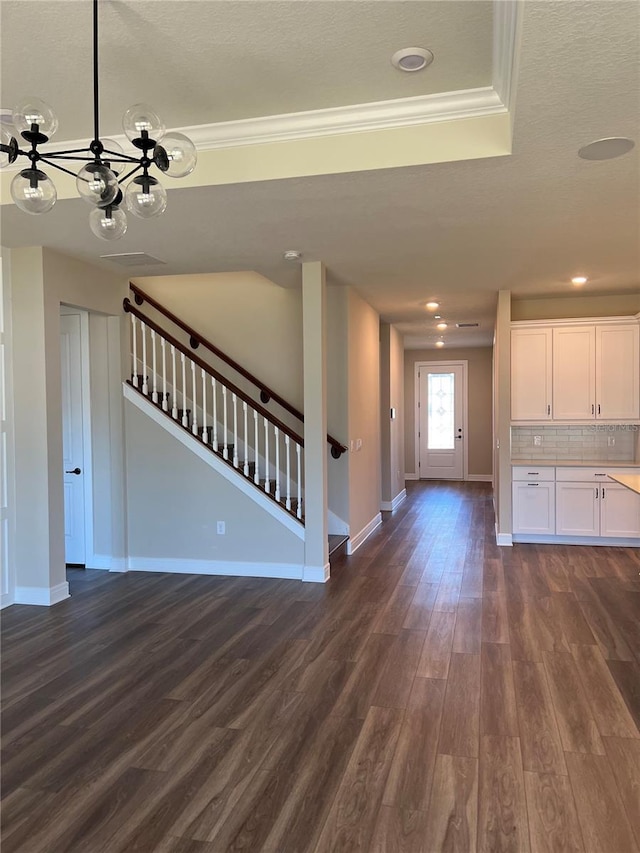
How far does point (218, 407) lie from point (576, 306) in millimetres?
4189

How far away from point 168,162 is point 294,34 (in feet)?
2.43

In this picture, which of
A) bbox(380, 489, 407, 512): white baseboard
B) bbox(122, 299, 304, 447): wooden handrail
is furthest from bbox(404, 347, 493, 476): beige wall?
bbox(122, 299, 304, 447): wooden handrail

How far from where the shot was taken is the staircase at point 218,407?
5523mm

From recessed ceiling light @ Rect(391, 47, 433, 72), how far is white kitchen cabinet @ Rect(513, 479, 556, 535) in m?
4.79

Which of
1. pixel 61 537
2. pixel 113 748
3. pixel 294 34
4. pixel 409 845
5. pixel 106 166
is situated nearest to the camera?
pixel 409 845

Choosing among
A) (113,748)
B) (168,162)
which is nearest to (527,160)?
(168,162)

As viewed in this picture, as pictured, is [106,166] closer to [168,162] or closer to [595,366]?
[168,162]

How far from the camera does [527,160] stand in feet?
9.65

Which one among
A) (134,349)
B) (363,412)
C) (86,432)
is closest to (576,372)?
(363,412)

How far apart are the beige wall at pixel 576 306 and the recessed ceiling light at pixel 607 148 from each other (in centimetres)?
384

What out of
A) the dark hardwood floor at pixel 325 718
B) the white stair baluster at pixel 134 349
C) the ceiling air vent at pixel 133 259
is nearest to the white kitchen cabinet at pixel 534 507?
the dark hardwood floor at pixel 325 718

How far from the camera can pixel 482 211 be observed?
369 cm

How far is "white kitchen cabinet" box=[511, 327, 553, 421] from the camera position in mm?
Result: 6602

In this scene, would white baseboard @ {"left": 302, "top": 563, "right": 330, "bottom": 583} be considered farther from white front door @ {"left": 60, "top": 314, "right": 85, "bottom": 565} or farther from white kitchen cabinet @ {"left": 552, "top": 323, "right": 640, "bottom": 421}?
white kitchen cabinet @ {"left": 552, "top": 323, "right": 640, "bottom": 421}
